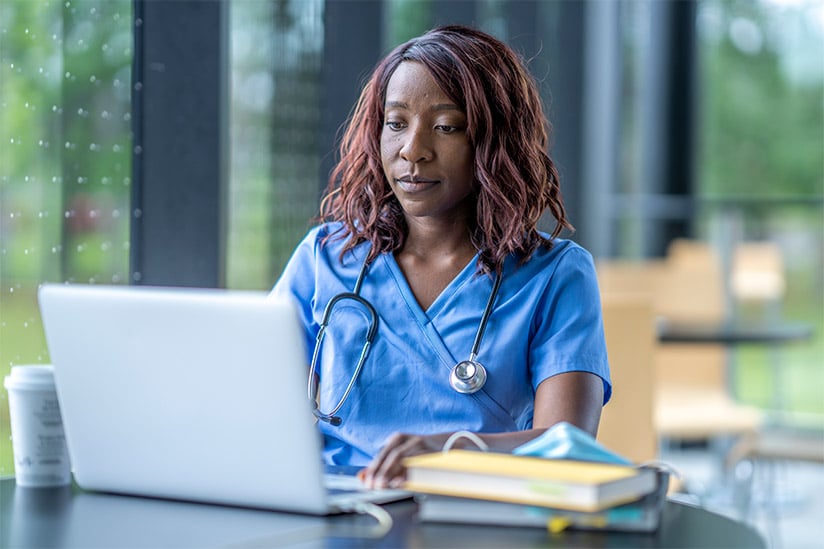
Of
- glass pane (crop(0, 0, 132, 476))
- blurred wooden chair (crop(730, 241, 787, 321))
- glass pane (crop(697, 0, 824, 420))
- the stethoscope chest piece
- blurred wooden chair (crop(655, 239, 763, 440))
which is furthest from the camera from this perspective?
glass pane (crop(697, 0, 824, 420))

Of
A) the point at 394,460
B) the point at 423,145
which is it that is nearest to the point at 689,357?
the point at 423,145

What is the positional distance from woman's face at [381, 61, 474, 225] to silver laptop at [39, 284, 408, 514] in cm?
45

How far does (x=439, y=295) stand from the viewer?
163 cm

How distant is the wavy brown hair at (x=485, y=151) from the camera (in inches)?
63.8

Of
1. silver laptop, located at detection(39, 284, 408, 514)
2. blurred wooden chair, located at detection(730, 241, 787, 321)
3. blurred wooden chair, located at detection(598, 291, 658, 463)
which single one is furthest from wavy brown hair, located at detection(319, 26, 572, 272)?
blurred wooden chair, located at detection(730, 241, 787, 321)

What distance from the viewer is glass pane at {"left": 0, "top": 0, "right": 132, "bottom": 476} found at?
170 centimetres

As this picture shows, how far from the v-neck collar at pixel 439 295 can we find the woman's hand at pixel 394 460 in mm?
331

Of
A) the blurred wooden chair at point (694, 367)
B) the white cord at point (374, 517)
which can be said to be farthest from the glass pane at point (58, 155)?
the blurred wooden chair at point (694, 367)

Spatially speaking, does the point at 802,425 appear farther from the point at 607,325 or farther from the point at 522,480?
the point at 522,480

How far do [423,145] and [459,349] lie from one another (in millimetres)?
272

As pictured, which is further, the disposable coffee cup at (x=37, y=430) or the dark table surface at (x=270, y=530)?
the disposable coffee cup at (x=37, y=430)

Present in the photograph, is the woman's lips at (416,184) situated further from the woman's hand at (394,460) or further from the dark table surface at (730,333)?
the dark table surface at (730,333)

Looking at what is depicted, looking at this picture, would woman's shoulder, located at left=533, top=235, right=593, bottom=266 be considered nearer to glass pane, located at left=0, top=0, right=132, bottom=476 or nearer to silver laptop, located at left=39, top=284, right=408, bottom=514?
silver laptop, located at left=39, top=284, right=408, bottom=514

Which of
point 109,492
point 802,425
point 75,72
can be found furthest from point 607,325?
point 802,425
